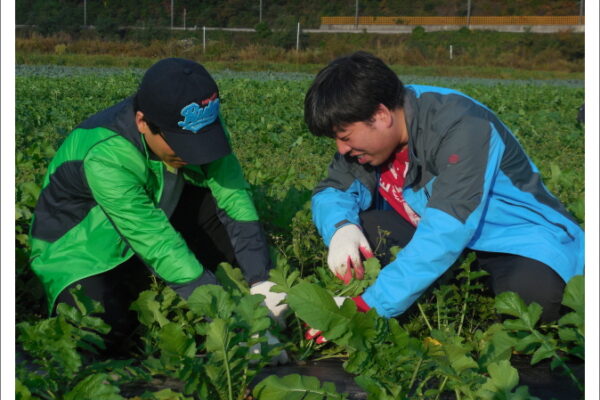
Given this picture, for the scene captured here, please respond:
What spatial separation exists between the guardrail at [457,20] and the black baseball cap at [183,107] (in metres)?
46.0

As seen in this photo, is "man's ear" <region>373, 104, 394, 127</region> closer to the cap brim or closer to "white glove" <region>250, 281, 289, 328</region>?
the cap brim

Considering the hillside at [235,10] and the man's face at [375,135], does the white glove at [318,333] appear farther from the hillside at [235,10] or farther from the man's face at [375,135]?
the hillside at [235,10]

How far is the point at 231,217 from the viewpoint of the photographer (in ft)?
9.96

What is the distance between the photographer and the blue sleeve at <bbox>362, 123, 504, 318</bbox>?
2.43m

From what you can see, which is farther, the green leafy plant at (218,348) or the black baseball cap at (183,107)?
Answer: the black baseball cap at (183,107)

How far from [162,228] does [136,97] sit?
0.46 metres

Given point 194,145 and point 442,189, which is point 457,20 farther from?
point 194,145

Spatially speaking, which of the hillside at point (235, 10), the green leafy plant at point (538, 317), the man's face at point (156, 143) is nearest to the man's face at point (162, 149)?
the man's face at point (156, 143)

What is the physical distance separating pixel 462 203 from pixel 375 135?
382 mm

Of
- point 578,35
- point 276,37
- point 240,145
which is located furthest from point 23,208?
point 578,35

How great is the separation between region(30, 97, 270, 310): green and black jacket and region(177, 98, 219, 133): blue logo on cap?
9.4 inches

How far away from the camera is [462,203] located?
248cm

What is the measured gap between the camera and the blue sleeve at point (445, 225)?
95.7 inches

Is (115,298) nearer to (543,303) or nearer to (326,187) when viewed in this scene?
(326,187)
